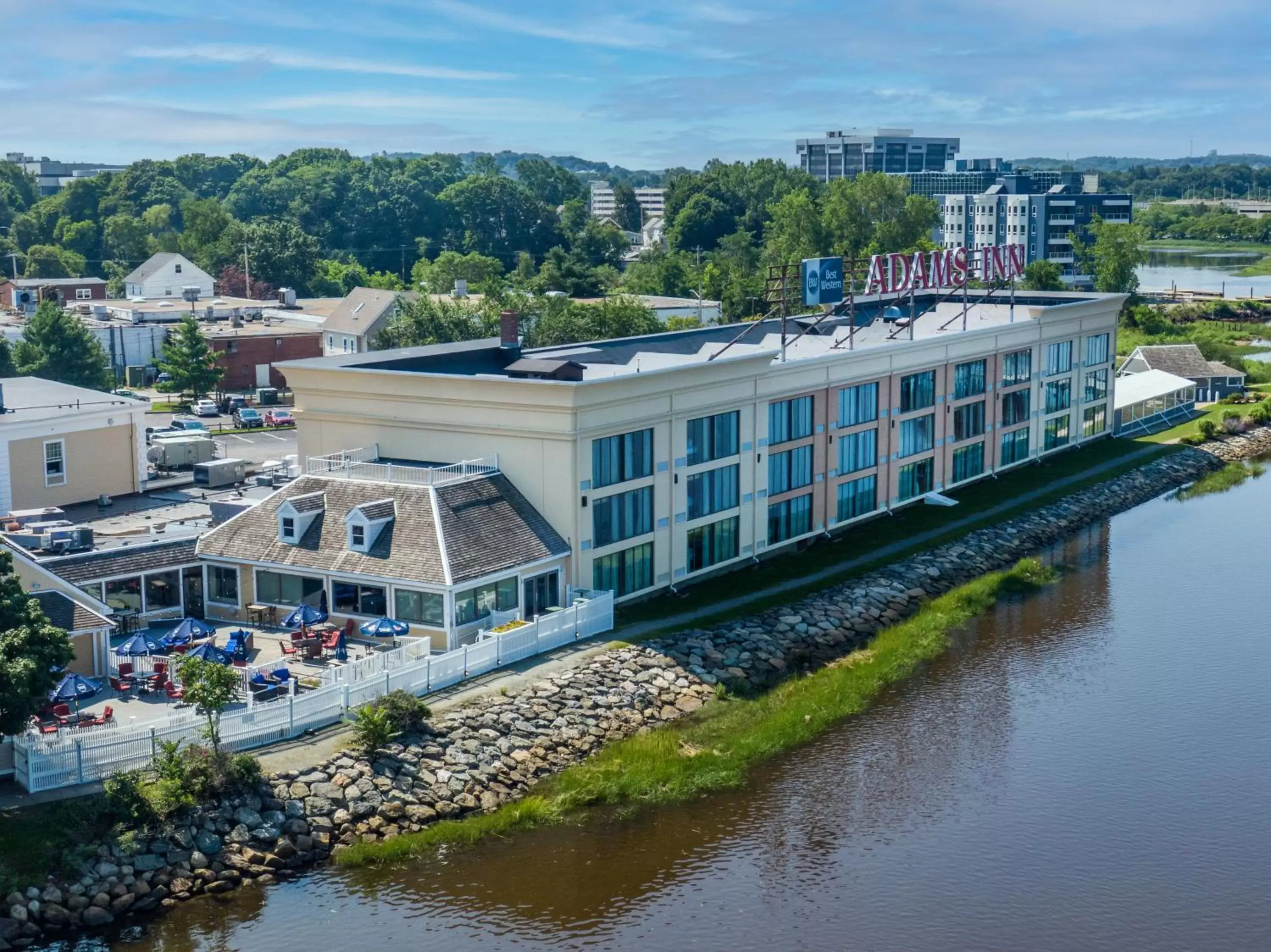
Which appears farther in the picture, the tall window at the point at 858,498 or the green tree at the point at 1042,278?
the green tree at the point at 1042,278

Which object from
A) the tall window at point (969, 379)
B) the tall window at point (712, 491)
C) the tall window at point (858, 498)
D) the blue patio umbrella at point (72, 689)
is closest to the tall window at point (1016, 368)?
the tall window at point (969, 379)

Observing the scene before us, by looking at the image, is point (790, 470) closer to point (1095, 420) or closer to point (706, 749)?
point (706, 749)

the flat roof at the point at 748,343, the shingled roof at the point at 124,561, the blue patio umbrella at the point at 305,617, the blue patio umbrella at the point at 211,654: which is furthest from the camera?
the flat roof at the point at 748,343

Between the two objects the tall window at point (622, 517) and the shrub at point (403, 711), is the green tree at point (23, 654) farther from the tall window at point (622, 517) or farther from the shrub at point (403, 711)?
the tall window at point (622, 517)

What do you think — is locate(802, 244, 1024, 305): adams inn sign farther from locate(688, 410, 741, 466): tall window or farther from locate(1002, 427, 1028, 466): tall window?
locate(688, 410, 741, 466): tall window

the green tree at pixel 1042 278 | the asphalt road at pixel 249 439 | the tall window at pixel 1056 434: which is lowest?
the tall window at pixel 1056 434

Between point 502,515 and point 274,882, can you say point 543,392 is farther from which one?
point 274,882

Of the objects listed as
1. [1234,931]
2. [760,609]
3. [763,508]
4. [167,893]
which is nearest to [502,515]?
[760,609]

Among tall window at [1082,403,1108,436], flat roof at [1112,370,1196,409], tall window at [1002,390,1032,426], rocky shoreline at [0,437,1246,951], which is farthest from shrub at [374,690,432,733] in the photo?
flat roof at [1112,370,1196,409]
